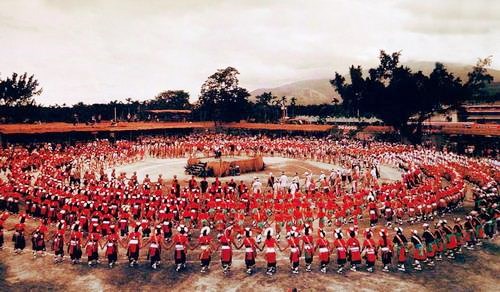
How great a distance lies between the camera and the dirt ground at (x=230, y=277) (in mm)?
11617

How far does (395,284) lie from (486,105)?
224ft

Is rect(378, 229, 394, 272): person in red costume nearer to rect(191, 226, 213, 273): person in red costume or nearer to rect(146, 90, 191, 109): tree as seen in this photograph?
rect(191, 226, 213, 273): person in red costume

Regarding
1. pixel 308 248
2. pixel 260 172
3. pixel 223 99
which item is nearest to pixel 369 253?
pixel 308 248

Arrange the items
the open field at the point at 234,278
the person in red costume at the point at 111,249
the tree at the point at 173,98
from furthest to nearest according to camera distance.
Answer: the tree at the point at 173,98 < the person in red costume at the point at 111,249 < the open field at the point at 234,278

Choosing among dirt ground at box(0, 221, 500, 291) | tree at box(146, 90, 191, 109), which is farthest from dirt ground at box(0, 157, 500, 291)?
tree at box(146, 90, 191, 109)

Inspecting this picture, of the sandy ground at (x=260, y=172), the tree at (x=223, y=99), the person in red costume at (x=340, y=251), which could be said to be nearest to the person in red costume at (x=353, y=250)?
the person in red costume at (x=340, y=251)

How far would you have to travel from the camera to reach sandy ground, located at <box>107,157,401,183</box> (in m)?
32.9

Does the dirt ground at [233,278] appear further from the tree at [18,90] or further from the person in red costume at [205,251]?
the tree at [18,90]

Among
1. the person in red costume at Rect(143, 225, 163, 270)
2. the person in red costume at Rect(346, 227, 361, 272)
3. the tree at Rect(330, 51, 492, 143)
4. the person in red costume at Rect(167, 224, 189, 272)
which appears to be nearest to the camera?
the person in red costume at Rect(346, 227, 361, 272)

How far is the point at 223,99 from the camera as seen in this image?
260ft

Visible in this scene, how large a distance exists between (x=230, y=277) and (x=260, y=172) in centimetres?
2302

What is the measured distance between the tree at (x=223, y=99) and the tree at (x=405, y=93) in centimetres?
2350

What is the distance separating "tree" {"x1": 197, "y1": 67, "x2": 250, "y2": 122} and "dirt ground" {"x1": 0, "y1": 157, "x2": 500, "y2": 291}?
2423 inches

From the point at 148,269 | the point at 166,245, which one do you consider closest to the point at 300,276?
the point at 148,269
